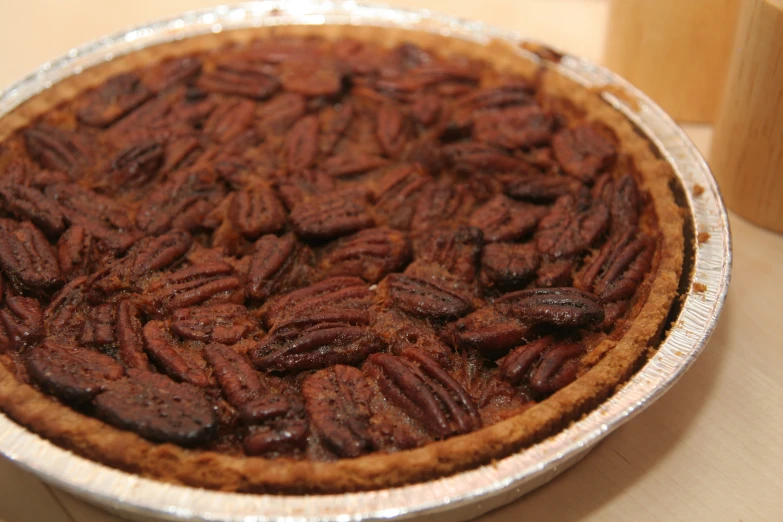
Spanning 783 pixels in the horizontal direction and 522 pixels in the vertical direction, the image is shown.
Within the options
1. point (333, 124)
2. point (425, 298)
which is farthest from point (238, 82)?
point (425, 298)

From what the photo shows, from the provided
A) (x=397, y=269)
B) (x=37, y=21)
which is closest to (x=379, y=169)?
(x=397, y=269)

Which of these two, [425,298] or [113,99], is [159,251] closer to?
[425,298]

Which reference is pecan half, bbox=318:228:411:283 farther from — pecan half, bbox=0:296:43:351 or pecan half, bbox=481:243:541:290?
pecan half, bbox=0:296:43:351

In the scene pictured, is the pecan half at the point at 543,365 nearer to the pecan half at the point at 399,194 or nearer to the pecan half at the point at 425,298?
the pecan half at the point at 425,298

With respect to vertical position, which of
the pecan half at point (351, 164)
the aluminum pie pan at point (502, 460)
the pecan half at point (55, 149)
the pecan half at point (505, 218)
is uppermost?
the pecan half at point (55, 149)

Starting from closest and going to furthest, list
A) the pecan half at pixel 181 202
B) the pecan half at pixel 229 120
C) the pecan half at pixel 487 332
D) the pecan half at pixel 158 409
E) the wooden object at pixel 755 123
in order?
the pecan half at pixel 158 409, the pecan half at pixel 487 332, the pecan half at pixel 181 202, the wooden object at pixel 755 123, the pecan half at pixel 229 120

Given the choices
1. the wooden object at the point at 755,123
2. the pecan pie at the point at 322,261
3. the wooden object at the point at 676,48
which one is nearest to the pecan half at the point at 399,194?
the pecan pie at the point at 322,261

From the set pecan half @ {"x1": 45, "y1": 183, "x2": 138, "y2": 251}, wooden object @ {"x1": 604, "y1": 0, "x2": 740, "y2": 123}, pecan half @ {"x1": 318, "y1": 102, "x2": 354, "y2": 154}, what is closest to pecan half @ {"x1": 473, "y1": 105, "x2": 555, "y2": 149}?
Answer: pecan half @ {"x1": 318, "y1": 102, "x2": 354, "y2": 154}
